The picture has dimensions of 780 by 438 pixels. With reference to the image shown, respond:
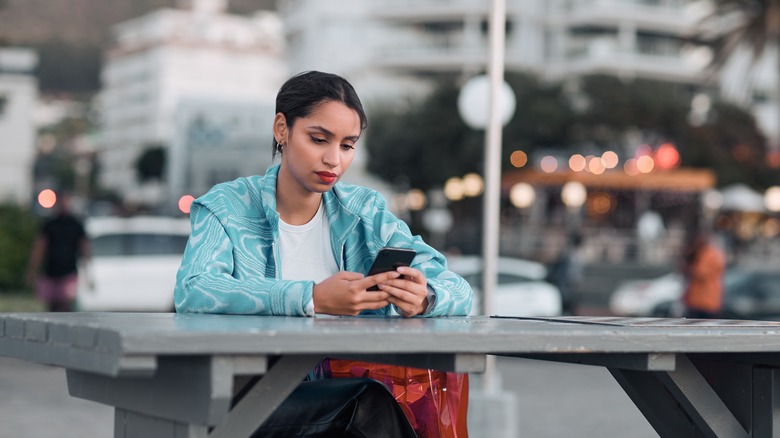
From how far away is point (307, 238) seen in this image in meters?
3.51

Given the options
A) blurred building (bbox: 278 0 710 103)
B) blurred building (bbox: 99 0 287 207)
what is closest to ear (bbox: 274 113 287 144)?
blurred building (bbox: 278 0 710 103)

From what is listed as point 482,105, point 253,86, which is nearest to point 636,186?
point 482,105

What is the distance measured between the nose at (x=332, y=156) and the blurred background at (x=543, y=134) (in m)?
7.54

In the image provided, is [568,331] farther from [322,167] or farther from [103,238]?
[103,238]

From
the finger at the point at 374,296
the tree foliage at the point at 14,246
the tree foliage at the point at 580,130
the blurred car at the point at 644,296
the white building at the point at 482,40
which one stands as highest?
the white building at the point at 482,40

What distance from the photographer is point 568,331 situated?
8.72ft

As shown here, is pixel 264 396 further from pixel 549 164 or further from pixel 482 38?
pixel 482 38

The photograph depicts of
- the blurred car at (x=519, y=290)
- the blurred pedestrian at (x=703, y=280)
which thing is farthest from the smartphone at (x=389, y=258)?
the blurred car at (x=519, y=290)

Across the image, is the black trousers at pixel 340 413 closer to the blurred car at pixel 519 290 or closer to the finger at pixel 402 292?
the finger at pixel 402 292

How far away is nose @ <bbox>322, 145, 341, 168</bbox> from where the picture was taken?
3.34 metres

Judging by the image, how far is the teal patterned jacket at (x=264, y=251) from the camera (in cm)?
303

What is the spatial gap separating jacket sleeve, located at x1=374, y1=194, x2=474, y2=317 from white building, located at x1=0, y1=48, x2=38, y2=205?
69642 millimetres

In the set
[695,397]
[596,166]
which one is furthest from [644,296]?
[596,166]

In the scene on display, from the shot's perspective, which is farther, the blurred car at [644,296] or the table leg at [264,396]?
the blurred car at [644,296]
